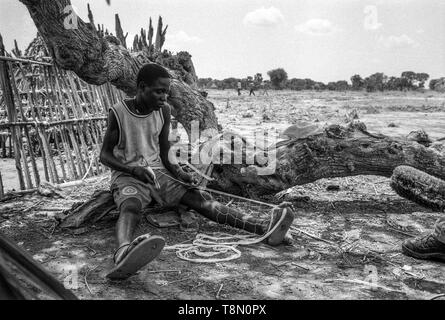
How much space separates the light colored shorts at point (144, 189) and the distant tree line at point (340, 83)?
36.5m

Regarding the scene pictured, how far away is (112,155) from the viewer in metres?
3.14

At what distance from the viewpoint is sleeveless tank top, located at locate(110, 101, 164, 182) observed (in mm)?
3176

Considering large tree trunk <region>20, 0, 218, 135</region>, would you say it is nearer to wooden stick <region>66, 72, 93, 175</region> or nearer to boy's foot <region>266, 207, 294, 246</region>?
wooden stick <region>66, 72, 93, 175</region>

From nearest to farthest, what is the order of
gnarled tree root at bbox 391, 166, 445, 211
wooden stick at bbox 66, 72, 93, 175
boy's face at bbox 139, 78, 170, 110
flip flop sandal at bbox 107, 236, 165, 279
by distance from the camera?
flip flop sandal at bbox 107, 236, 165, 279, boy's face at bbox 139, 78, 170, 110, gnarled tree root at bbox 391, 166, 445, 211, wooden stick at bbox 66, 72, 93, 175

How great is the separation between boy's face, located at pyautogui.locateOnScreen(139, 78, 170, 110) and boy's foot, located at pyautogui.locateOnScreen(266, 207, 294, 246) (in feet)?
3.97

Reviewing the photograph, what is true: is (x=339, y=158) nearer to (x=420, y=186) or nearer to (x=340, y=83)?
(x=420, y=186)

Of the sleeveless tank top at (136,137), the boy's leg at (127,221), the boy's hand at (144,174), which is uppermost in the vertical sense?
the sleeveless tank top at (136,137)

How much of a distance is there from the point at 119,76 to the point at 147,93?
1.79 metres

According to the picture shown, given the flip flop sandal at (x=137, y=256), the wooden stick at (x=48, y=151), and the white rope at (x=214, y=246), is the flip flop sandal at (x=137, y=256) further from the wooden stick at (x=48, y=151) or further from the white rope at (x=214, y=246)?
the wooden stick at (x=48, y=151)

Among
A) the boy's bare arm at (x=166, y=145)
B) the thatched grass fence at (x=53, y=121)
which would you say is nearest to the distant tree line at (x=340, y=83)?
the thatched grass fence at (x=53, y=121)

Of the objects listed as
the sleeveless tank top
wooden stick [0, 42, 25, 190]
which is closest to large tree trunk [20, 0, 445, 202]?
the sleeveless tank top

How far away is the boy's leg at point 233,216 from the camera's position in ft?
9.75

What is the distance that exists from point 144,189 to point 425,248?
2101mm
